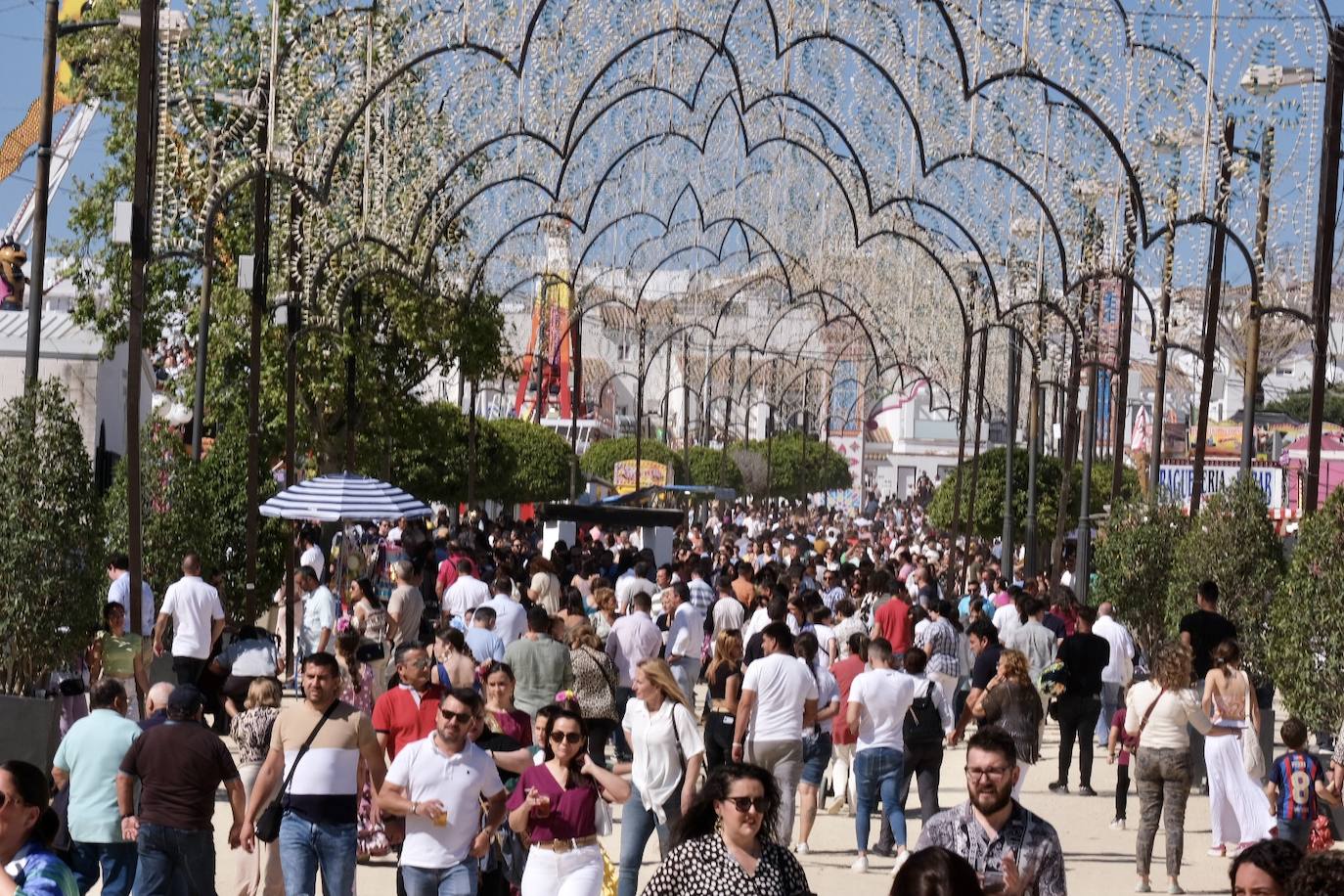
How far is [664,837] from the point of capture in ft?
39.5

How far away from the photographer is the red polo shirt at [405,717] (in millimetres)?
12031

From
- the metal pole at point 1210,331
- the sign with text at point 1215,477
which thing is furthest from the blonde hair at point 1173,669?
the sign with text at point 1215,477

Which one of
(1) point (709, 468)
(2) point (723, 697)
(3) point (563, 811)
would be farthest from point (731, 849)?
(1) point (709, 468)

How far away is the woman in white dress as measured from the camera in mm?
14477

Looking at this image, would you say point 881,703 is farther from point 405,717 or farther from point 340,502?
point 340,502

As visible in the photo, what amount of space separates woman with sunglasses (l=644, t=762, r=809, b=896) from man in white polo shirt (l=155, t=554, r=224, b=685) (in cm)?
1178

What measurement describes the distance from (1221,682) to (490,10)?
11.7m

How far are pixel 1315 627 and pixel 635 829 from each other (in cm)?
608

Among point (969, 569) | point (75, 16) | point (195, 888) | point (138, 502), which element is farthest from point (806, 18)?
point (75, 16)

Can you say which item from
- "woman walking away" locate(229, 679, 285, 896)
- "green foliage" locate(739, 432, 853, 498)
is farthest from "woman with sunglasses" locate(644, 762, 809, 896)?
"green foliage" locate(739, 432, 853, 498)

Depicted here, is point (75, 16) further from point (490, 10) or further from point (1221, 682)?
point (1221, 682)

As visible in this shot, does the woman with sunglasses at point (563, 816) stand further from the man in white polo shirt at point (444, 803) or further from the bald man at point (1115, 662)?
the bald man at point (1115, 662)

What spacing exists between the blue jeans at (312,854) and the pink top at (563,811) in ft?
3.36

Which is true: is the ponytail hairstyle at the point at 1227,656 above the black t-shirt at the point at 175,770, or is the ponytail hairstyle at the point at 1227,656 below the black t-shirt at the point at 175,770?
above
